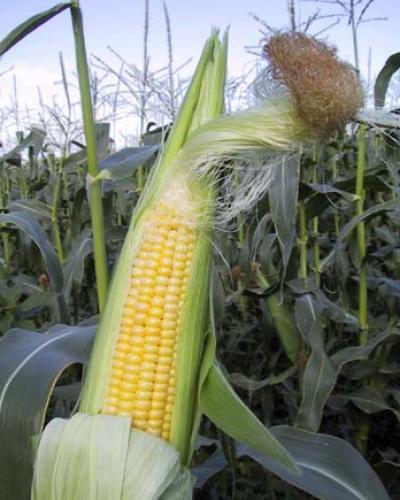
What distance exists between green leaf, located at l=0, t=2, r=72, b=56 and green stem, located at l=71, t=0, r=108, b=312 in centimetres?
7

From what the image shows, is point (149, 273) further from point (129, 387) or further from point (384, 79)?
point (384, 79)

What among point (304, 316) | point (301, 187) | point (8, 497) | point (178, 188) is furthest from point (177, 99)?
point (8, 497)

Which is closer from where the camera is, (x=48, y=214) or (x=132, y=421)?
(x=132, y=421)

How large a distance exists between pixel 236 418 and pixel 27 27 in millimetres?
1019

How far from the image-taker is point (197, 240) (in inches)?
47.3

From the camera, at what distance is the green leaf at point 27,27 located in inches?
54.7

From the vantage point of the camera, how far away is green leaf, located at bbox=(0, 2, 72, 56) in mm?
1391

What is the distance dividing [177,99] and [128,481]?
76.1 inches

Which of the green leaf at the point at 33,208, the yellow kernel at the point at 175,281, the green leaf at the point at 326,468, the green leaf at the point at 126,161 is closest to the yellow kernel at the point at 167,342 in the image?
the yellow kernel at the point at 175,281

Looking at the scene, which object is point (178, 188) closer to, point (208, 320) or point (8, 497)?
point (208, 320)

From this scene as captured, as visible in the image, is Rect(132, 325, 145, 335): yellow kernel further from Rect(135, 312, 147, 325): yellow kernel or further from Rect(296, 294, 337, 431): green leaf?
Rect(296, 294, 337, 431): green leaf

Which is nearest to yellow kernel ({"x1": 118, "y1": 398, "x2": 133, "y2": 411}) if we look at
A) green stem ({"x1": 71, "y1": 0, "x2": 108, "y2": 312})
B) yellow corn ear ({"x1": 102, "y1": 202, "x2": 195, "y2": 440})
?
yellow corn ear ({"x1": 102, "y1": 202, "x2": 195, "y2": 440})

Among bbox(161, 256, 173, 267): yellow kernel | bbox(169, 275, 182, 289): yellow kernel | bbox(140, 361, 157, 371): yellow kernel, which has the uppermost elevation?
bbox(161, 256, 173, 267): yellow kernel

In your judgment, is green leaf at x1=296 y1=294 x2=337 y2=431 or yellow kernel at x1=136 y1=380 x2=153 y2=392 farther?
green leaf at x1=296 y1=294 x2=337 y2=431
